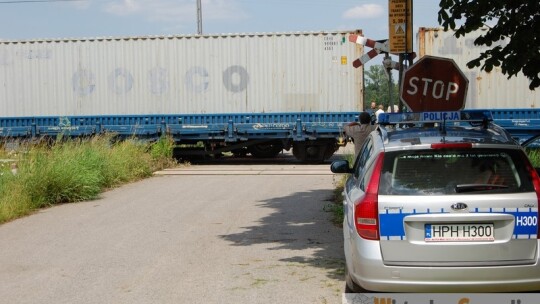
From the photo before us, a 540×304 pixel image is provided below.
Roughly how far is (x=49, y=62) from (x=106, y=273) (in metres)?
17.3

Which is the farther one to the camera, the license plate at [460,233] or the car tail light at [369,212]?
the car tail light at [369,212]

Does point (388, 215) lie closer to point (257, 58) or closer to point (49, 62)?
point (257, 58)

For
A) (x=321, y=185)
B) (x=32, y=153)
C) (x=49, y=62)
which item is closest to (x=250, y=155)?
(x=49, y=62)

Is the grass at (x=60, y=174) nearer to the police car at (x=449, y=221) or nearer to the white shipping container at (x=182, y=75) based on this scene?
the white shipping container at (x=182, y=75)

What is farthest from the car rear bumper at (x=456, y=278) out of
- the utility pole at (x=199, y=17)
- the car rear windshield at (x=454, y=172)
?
the utility pole at (x=199, y=17)

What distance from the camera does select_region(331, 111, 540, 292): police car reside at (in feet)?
16.4

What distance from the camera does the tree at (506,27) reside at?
8.21 meters

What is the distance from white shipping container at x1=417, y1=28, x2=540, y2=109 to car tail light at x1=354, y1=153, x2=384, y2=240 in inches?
635

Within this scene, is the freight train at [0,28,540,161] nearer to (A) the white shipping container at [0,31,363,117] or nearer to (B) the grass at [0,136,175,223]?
(A) the white shipping container at [0,31,363,117]

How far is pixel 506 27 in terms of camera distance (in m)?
8.44

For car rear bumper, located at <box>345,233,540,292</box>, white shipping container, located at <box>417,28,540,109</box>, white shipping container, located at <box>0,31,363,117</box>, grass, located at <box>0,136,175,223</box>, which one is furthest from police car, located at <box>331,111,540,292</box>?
white shipping container, located at <box>0,31,363,117</box>

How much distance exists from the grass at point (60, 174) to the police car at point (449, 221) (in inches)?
297

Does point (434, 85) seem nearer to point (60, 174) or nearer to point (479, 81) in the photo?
point (60, 174)

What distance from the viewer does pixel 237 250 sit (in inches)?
333
